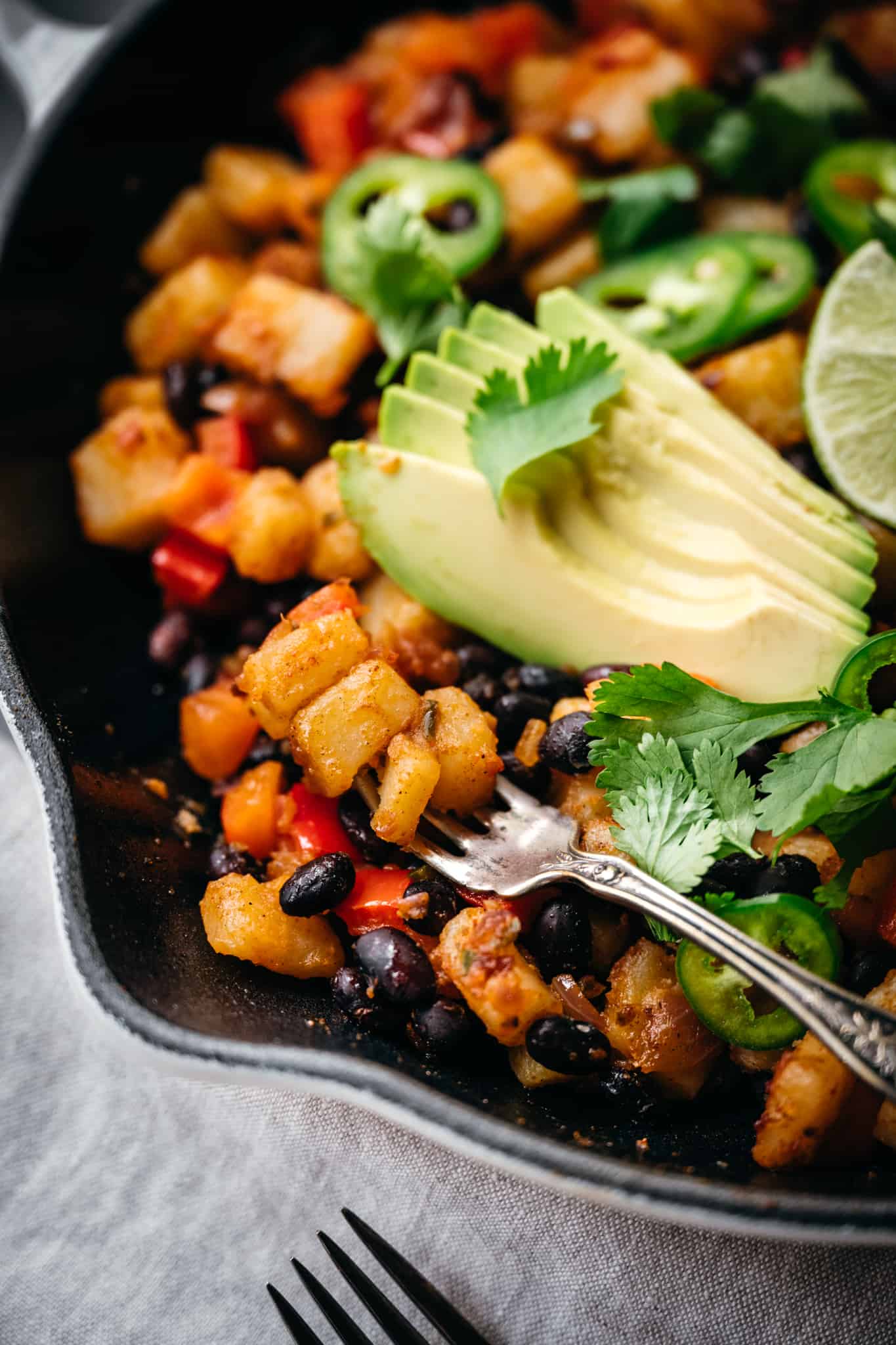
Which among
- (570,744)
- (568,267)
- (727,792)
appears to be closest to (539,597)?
(570,744)

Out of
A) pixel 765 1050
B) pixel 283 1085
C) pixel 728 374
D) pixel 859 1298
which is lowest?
pixel 859 1298

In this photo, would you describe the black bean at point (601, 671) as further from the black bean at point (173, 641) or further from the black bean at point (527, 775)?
the black bean at point (173, 641)

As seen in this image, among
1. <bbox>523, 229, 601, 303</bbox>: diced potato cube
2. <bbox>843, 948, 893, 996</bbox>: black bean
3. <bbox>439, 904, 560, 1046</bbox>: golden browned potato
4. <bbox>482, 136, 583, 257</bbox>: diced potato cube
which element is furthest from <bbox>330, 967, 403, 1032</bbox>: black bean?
<bbox>482, 136, 583, 257</bbox>: diced potato cube

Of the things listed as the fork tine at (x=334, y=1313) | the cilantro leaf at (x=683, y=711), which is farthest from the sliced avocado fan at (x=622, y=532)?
the fork tine at (x=334, y=1313)

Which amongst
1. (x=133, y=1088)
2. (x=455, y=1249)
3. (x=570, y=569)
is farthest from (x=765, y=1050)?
(x=133, y=1088)

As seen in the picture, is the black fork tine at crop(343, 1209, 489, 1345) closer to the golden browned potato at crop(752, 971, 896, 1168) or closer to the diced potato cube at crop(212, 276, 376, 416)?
the golden browned potato at crop(752, 971, 896, 1168)

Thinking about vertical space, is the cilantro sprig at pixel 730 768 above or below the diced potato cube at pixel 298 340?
below

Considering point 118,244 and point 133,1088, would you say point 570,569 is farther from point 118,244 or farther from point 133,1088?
point 118,244
